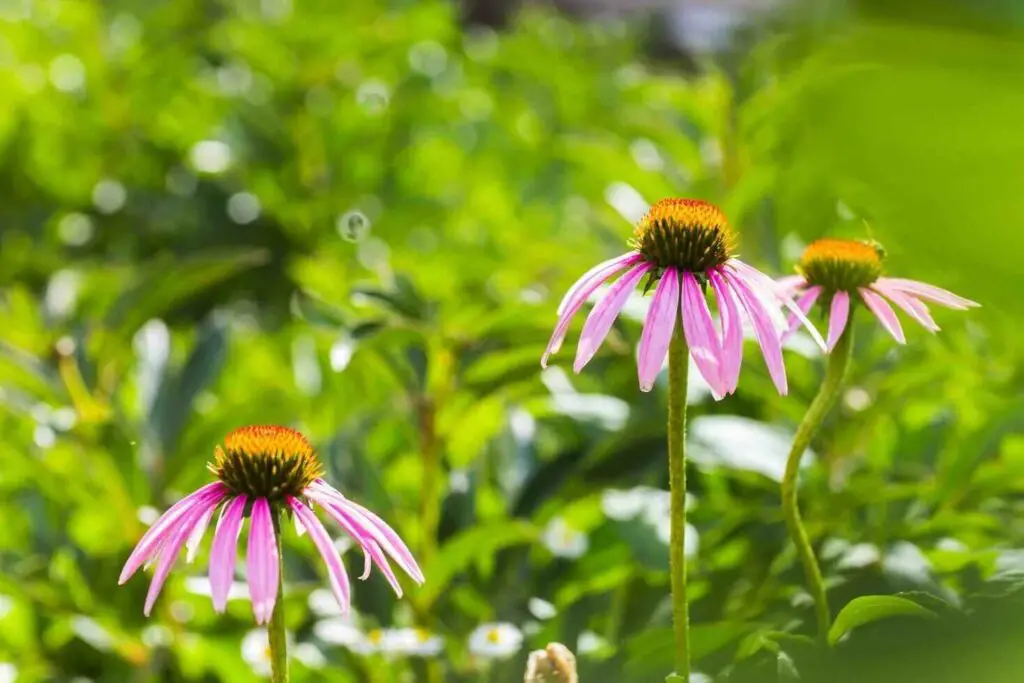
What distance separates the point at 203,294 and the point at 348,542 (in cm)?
67

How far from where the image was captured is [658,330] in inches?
12.9

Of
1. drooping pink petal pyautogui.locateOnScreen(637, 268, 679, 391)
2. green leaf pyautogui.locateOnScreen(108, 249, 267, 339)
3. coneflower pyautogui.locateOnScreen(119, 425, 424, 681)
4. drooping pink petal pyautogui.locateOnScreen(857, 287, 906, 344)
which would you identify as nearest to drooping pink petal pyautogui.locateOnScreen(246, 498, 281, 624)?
coneflower pyautogui.locateOnScreen(119, 425, 424, 681)

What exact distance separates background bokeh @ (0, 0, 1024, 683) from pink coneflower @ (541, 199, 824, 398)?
5cm

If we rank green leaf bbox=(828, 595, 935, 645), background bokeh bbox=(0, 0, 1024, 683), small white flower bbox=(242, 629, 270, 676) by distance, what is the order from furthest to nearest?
small white flower bbox=(242, 629, 270, 676)
green leaf bbox=(828, 595, 935, 645)
background bokeh bbox=(0, 0, 1024, 683)

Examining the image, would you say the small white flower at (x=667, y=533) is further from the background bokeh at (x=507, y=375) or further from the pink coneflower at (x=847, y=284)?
the pink coneflower at (x=847, y=284)

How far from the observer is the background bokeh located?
0.27 m

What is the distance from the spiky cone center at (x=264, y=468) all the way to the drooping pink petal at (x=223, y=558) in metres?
0.02

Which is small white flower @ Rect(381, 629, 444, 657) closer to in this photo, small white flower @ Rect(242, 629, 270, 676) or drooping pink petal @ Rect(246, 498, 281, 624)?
small white flower @ Rect(242, 629, 270, 676)

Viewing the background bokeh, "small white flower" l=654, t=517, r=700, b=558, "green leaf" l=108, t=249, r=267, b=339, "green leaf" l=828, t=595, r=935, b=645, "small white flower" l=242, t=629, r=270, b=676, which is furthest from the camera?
"green leaf" l=108, t=249, r=267, b=339

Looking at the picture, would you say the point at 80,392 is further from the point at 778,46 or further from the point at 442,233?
the point at 778,46

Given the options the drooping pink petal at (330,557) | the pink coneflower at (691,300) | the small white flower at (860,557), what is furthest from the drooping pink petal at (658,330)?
the small white flower at (860,557)

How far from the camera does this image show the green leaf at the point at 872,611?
1.24 ft

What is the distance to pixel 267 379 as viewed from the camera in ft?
3.11

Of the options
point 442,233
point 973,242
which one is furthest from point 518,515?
point 442,233
